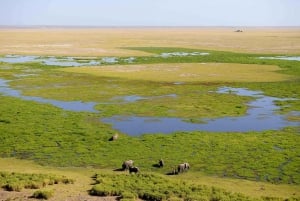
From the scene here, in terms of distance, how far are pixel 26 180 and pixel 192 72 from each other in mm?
35965

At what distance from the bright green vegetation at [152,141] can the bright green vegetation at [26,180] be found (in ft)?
6.46

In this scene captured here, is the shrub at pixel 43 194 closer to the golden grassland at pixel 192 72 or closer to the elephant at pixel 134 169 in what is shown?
the elephant at pixel 134 169

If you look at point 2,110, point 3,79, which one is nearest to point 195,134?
point 2,110

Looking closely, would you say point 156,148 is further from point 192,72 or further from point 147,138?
point 192,72

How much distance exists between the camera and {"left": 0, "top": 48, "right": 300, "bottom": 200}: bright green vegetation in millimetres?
17594

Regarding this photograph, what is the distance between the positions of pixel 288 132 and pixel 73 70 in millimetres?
33735

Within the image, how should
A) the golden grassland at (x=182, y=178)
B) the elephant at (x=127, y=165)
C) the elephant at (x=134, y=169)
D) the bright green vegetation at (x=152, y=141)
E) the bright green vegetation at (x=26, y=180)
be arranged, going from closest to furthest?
the golden grassland at (x=182, y=178) < the bright green vegetation at (x=26, y=180) < the elephant at (x=134, y=169) < the bright green vegetation at (x=152, y=141) < the elephant at (x=127, y=165)

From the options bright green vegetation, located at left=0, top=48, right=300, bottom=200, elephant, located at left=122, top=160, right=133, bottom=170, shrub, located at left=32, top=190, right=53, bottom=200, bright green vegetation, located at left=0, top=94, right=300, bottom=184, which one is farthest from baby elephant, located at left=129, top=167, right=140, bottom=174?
shrub, located at left=32, top=190, right=53, bottom=200

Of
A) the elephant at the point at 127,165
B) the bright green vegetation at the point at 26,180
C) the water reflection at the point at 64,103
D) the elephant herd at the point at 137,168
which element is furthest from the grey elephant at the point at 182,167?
the water reflection at the point at 64,103

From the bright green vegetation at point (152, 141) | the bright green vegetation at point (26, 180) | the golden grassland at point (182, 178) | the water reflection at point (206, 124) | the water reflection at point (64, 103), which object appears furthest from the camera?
the water reflection at point (64, 103)

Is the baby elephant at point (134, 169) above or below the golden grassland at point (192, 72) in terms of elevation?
below

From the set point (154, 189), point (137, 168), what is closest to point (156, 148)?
point (137, 168)

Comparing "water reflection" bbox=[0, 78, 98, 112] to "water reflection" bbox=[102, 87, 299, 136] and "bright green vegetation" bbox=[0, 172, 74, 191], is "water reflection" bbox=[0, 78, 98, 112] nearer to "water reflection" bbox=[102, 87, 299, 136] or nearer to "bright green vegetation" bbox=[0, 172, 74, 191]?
"water reflection" bbox=[102, 87, 299, 136]

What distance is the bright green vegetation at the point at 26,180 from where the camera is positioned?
618 inches
